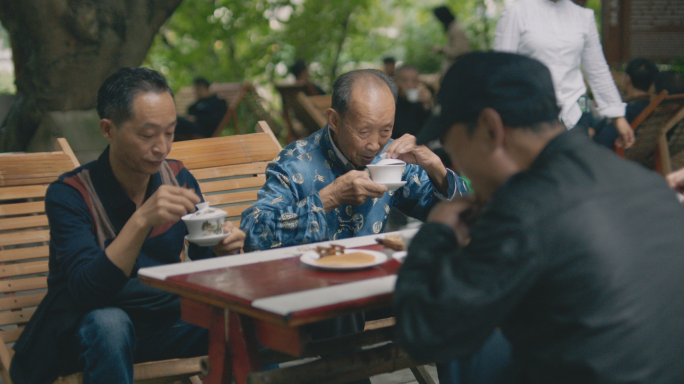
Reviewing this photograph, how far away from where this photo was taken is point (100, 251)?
2117 mm

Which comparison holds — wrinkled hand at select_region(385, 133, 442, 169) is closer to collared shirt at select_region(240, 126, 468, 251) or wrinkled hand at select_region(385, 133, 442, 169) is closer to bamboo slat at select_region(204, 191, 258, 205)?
collared shirt at select_region(240, 126, 468, 251)

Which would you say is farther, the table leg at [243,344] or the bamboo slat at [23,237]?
the bamboo slat at [23,237]

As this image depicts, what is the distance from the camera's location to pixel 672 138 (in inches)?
260

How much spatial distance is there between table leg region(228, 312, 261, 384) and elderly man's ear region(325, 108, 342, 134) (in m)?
1.19

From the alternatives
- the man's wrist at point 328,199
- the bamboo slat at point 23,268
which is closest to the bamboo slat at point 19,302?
the bamboo slat at point 23,268

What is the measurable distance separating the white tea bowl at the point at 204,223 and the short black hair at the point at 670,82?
230 inches

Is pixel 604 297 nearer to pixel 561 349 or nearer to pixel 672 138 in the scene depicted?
pixel 561 349

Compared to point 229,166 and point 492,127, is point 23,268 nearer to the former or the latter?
point 229,166

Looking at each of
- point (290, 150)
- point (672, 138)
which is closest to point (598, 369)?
Result: point (290, 150)

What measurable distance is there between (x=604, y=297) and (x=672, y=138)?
20.6 feet

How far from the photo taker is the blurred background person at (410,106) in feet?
22.1

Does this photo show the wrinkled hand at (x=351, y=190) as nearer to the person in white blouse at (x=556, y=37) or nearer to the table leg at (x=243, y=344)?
the table leg at (x=243, y=344)

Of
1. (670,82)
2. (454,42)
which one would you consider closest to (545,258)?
(670,82)

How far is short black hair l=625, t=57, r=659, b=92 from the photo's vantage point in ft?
21.3
